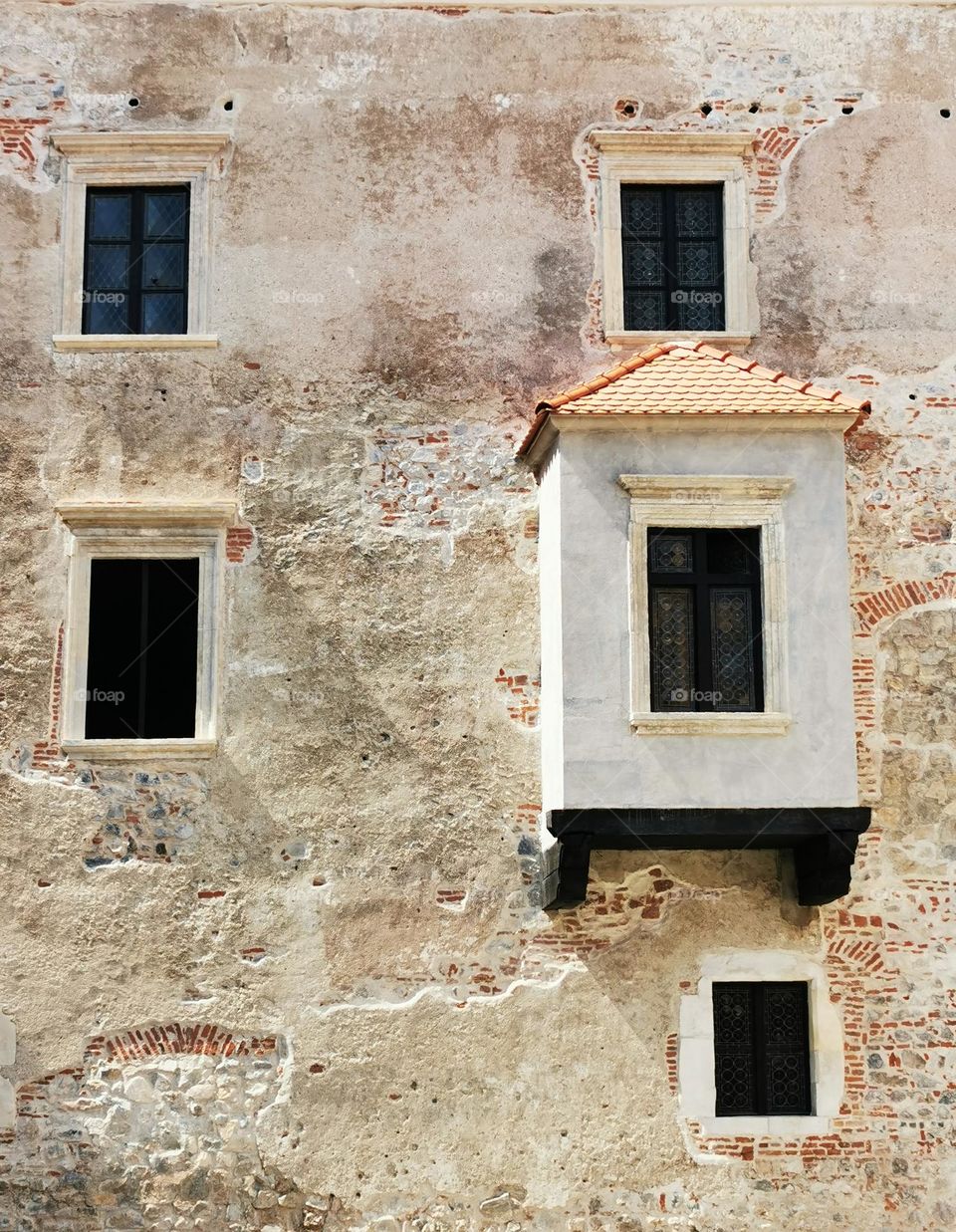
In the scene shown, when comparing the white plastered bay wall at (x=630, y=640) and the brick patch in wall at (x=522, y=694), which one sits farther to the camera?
the brick patch in wall at (x=522, y=694)

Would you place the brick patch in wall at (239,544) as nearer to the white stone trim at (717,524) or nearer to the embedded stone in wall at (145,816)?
the embedded stone in wall at (145,816)

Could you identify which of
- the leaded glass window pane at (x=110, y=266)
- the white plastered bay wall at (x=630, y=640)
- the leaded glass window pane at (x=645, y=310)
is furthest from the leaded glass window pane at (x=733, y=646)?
the leaded glass window pane at (x=110, y=266)

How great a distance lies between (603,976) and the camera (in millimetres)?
10742

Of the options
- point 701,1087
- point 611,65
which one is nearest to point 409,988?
point 701,1087

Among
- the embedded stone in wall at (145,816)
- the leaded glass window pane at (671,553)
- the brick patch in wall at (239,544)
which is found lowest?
the embedded stone in wall at (145,816)

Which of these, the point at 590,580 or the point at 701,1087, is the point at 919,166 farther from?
the point at 701,1087

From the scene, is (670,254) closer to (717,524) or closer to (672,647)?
(717,524)

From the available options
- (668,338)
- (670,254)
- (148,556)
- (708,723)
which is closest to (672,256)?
(670,254)

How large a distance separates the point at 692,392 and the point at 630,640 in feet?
6.06

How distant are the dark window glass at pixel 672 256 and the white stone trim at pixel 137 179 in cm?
331

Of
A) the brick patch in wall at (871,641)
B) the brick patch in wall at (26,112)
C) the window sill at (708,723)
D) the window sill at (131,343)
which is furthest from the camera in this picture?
the brick patch in wall at (26,112)

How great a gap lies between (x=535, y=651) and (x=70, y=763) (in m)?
3.53

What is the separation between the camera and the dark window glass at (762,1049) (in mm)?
10664

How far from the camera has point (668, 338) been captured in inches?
460
